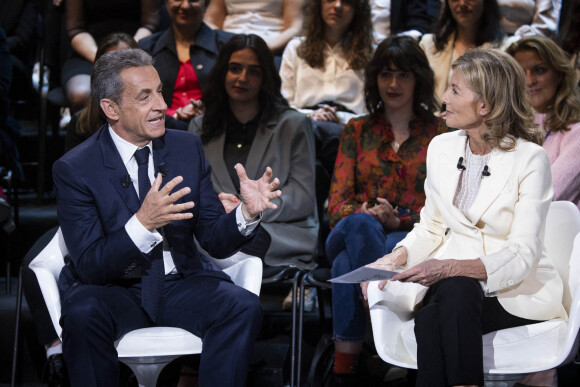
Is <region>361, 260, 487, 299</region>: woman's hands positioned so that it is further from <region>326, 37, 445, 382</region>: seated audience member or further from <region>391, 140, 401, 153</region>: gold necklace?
<region>391, 140, 401, 153</region>: gold necklace

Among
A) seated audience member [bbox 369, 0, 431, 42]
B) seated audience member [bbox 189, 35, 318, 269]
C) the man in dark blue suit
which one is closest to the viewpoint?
the man in dark blue suit

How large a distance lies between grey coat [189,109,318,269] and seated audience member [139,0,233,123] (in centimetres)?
72

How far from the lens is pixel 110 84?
2854 millimetres

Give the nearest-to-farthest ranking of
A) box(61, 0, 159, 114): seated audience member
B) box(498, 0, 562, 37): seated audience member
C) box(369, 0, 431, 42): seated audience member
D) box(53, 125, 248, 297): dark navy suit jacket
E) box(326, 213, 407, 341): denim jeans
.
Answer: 1. box(53, 125, 248, 297): dark navy suit jacket
2. box(326, 213, 407, 341): denim jeans
3. box(498, 0, 562, 37): seated audience member
4. box(61, 0, 159, 114): seated audience member
5. box(369, 0, 431, 42): seated audience member

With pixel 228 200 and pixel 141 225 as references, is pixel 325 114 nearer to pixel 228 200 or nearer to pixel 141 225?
pixel 228 200

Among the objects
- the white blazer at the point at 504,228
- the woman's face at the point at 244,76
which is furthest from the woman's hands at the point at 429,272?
the woman's face at the point at 244,76

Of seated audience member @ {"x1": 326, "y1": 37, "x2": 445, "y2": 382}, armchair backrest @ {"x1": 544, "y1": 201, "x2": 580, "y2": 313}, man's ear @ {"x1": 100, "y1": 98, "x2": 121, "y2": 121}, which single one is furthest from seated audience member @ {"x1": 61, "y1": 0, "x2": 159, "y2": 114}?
armchair backrest @ {"x1": 544, "y1": 201, "x2": 580, "y2": 313}

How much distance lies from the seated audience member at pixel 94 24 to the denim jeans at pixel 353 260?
2129 millimetres

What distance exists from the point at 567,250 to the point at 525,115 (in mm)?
492

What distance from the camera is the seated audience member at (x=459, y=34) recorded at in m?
4.27

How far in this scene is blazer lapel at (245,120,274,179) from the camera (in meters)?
3.79

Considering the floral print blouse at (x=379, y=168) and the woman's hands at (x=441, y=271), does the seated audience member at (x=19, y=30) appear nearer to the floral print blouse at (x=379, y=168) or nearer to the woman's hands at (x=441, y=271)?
the floral print blouse at (x=379, y=168)

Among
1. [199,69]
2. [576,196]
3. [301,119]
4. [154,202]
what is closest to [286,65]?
[199,69]

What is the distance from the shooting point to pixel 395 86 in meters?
3.72
